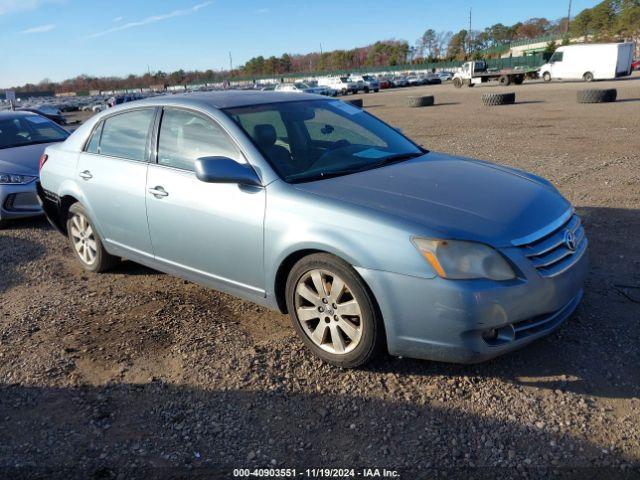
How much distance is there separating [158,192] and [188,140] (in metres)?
0.46

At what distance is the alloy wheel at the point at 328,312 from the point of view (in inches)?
127

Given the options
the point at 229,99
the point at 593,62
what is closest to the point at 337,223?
the point at 229,99

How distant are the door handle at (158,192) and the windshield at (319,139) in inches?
30.4

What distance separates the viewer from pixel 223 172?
11.5 feet

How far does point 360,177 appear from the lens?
144 inches

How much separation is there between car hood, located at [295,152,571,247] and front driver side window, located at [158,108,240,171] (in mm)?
790

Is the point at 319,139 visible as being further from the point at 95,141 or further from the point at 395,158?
the point at 95,141

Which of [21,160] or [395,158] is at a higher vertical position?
[395,158]

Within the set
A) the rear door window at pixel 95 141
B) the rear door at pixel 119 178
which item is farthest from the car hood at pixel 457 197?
the rear door window at pixel 95 141

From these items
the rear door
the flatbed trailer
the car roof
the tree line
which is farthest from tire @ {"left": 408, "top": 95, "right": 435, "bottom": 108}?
the tree line

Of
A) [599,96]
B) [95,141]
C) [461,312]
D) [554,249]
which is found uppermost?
[95,141]

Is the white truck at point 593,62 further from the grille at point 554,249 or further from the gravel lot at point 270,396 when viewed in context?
the grille at point 554,249

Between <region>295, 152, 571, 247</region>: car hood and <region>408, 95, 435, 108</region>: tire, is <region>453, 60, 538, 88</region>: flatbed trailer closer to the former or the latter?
<region>408, 95, 435, 108</region>: tire

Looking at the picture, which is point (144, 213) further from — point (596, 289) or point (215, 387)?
point (596, 289)
